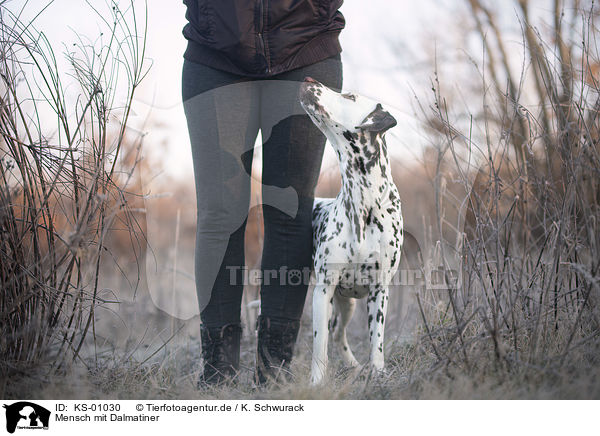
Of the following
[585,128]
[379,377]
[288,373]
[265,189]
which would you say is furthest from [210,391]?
[585,128]

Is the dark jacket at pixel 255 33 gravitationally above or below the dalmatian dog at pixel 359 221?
above

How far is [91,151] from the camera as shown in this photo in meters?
2.28

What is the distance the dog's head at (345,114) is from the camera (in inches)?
87.0

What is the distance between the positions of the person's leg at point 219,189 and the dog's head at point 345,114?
0.94 feet

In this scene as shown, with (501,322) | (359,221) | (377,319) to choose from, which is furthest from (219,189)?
(501,322)

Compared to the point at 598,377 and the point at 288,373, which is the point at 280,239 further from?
the point at 598,377

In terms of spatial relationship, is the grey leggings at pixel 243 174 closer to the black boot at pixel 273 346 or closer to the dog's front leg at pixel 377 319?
the black boot at pixel 273 346

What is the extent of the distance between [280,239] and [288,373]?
2.00 ft

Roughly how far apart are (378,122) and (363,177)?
254mm

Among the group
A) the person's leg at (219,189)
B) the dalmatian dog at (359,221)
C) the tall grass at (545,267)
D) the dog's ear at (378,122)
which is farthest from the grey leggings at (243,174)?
the tall grass at (545,267)

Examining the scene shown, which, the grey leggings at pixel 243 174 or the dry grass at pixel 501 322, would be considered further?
the grey leggings at pixel 243 174
